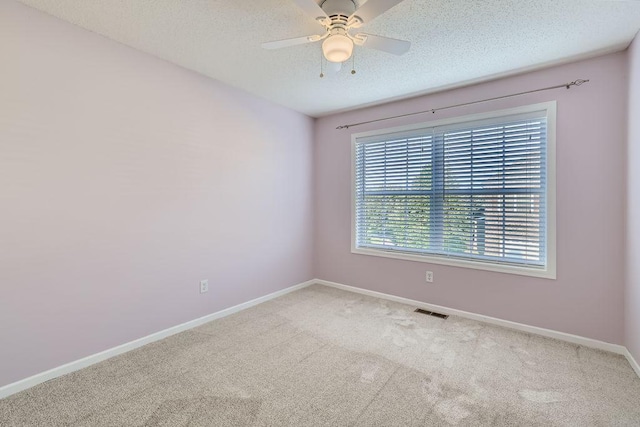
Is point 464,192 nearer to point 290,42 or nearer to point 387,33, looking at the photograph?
point 387,33

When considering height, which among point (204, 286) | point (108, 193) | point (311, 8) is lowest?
point (204, 286)

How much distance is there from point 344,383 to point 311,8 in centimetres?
233

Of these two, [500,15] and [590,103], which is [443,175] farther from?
[500,15]

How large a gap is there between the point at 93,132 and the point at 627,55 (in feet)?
14.0

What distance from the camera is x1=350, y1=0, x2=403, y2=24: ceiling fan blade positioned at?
4.92ft

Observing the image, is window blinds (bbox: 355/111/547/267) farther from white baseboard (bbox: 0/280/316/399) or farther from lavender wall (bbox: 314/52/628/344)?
white baseboard (bbox: 0/280/316/399)

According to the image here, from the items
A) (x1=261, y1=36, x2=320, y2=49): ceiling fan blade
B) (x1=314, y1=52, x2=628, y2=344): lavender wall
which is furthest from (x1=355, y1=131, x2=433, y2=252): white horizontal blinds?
(x1=261, y1=36, x2=320, y2=49): ceiling fan blade

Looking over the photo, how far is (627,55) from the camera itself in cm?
234

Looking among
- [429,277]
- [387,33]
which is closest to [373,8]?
[387,33]

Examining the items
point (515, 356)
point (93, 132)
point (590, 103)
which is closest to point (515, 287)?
point (515, 356)

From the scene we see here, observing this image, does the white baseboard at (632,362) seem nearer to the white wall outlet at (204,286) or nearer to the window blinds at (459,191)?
the window blinds at (459,191)

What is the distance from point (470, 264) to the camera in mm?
3127

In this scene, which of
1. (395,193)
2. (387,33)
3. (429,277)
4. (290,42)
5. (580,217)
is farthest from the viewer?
(395,193)

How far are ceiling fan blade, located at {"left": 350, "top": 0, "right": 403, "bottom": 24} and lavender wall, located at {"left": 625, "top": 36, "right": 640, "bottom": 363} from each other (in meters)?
2.06
